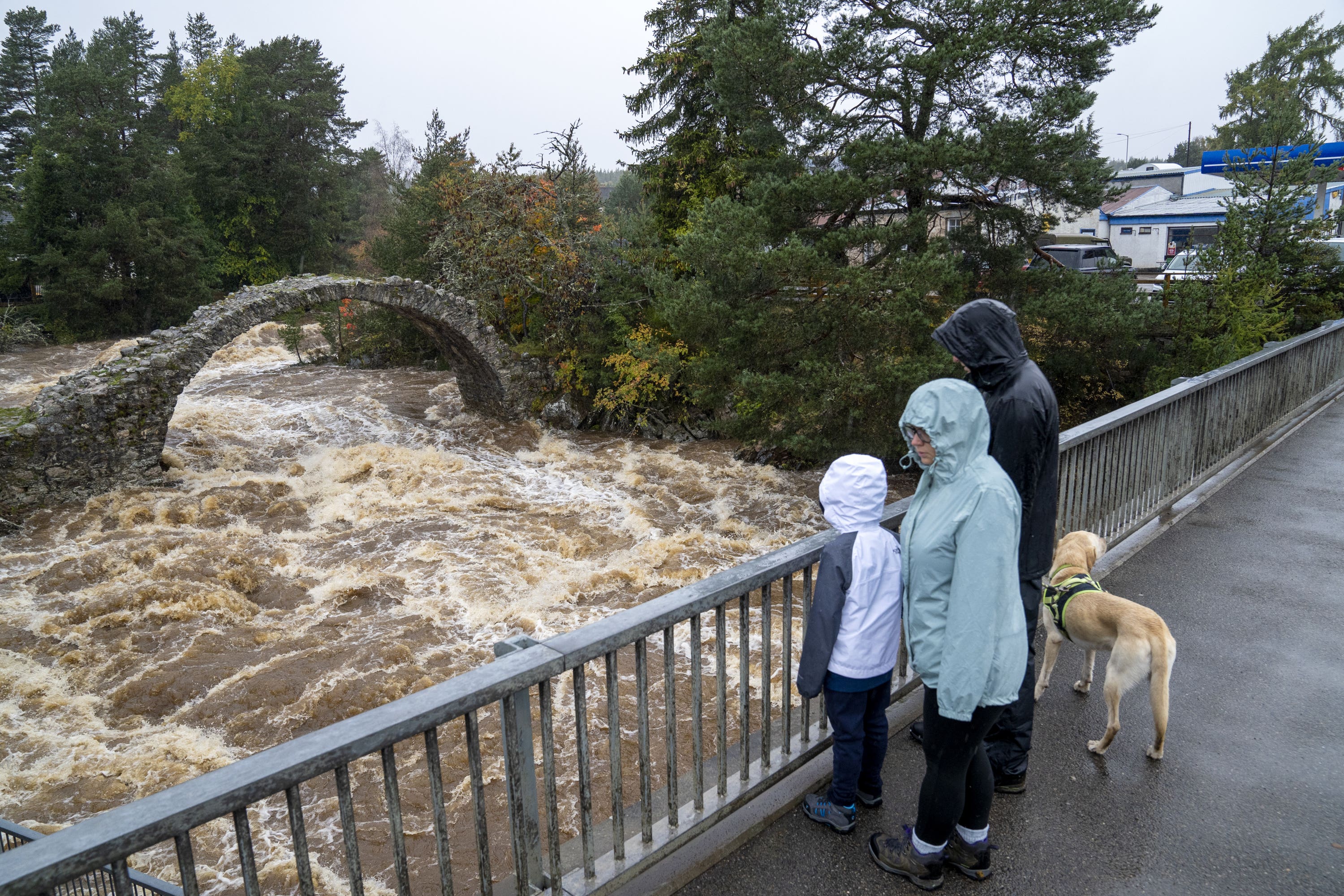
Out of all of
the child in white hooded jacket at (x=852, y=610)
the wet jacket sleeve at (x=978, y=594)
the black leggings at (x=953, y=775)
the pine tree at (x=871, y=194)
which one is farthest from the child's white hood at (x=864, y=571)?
the pine tree at (x=871, y=194)

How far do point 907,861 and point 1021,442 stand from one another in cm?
150

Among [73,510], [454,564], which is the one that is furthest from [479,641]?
[73,510]

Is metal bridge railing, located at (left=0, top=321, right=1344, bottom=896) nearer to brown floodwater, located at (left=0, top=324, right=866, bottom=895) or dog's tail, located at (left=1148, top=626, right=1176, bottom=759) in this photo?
brown floodwater, located at (left=0, top=324, right=866, bottom=895)

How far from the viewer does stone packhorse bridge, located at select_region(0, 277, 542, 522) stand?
13805 mm

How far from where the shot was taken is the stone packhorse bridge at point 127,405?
13805 mm

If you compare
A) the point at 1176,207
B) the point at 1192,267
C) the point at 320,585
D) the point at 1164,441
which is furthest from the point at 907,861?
the point at 1176,207

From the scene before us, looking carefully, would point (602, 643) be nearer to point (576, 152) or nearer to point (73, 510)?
point (73, 510)

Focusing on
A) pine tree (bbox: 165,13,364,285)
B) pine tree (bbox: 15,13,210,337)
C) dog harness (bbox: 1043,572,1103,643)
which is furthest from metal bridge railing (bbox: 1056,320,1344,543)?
pine tree (bbox: 165,13,364,285)

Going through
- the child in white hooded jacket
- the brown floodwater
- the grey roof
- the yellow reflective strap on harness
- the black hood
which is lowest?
the brown floodwater

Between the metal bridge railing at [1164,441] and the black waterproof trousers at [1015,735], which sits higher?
the metal bridge railing at [1164,441]

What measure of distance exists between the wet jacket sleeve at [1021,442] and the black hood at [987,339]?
5.3 inches

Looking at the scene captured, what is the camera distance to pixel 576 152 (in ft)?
70.1

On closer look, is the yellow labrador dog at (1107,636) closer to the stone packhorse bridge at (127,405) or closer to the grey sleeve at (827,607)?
the grey sleeve at (827,607)

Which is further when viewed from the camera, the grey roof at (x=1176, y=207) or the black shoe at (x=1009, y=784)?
the grey roof at (x=1176, y=207)
